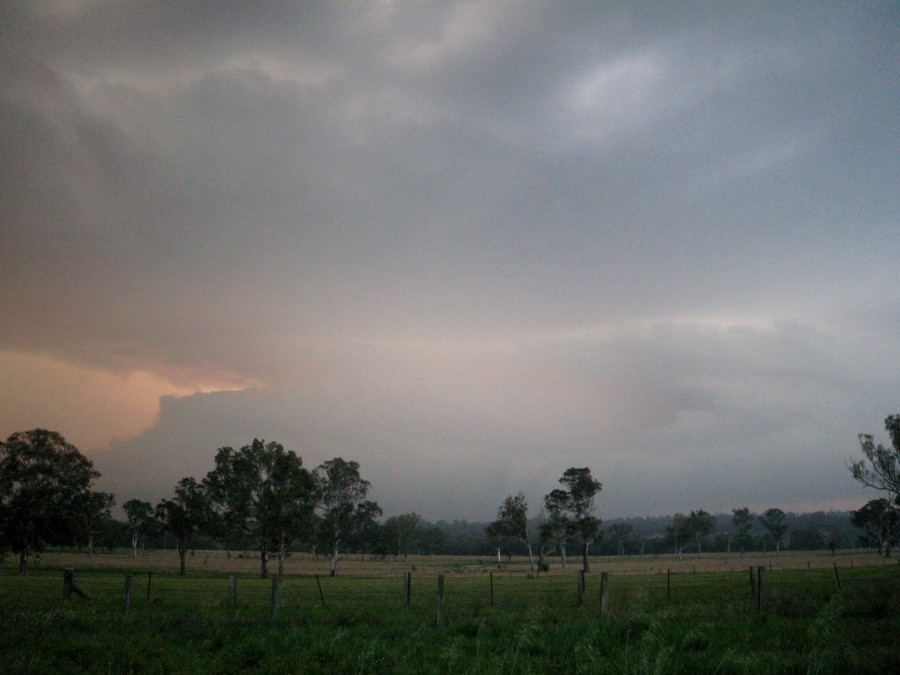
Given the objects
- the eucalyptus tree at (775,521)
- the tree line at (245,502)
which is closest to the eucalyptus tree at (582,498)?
the tree line at (245,502)

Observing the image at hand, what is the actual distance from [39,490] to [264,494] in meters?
23.3

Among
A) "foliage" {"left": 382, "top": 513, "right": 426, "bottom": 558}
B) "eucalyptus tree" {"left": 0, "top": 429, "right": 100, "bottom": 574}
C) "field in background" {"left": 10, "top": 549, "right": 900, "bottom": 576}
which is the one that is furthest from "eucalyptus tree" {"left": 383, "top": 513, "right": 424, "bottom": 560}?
"eucalyptus tree" {"left": 0, "top": 429, "right": 100, "bottom": 574}

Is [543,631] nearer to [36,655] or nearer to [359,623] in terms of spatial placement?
[359,623]

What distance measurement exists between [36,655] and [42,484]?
65823mm

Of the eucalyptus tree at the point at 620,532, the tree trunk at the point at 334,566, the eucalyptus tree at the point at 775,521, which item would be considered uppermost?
the tree trunk at the point at 334,566

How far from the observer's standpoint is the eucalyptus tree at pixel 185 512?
7250 centimetres

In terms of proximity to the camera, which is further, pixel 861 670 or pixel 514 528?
pixel 514 528

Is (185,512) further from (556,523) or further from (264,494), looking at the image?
(556,523)

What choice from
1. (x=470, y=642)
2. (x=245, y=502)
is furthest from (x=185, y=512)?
(x=470, y=642)

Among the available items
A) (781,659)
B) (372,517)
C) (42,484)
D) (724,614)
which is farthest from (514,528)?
(781,659)

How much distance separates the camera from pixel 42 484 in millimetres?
64750

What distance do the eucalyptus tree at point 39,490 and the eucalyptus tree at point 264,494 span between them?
14.0 m

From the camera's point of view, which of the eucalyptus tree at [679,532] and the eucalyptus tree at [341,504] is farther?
the eucalyptus tree at [679,532]

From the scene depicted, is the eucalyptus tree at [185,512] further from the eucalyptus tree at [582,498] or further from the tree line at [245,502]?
the eucalyptus tree at [582,498]
